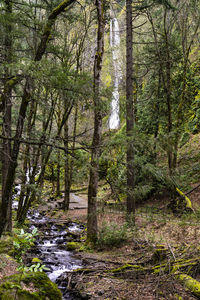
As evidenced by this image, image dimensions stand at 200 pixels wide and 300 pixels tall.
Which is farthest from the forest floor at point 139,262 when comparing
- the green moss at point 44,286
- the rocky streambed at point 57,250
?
the green moss at point 44,286

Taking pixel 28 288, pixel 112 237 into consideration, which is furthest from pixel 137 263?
pixel 28 288

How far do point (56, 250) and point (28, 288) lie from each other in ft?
17.2

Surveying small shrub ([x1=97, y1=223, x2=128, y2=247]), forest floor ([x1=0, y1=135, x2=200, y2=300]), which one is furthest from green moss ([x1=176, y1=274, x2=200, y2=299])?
small shrub ([x1=97, y1=223, x2=128, y2=247])

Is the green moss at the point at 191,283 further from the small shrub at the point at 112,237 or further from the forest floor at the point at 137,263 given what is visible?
the small shrub at the point at 112,237

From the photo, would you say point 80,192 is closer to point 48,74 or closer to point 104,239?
point 104,239

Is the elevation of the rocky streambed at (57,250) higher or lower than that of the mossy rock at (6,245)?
lower

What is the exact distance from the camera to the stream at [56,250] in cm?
627

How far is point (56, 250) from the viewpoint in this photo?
8422 millimetres

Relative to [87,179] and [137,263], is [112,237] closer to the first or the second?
[87,179]

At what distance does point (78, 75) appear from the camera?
4492 mm

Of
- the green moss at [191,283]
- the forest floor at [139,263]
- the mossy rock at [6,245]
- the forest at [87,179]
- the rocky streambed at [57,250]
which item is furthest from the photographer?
the mossy rock at [6,245]

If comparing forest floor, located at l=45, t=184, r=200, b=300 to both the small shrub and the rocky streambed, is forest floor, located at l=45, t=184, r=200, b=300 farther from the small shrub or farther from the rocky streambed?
the rocky streambed

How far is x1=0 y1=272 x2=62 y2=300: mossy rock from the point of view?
9.94ft

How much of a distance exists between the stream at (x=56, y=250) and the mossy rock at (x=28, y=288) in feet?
4.87
